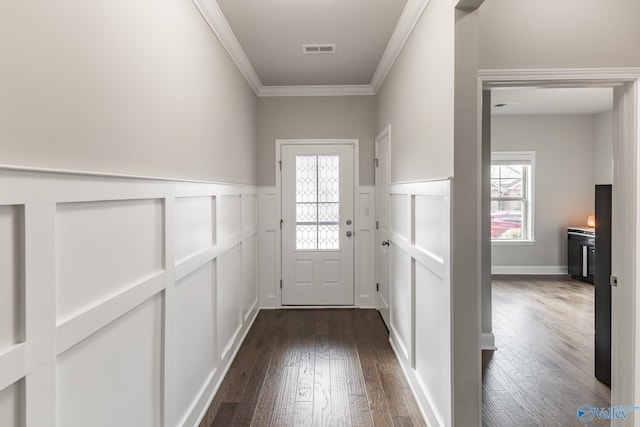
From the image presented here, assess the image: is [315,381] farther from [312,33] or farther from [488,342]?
[312,33]

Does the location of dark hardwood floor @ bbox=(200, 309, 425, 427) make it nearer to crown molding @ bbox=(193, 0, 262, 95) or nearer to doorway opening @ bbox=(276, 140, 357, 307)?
doorway opening @ bbox=(276, 140, 357, 307)

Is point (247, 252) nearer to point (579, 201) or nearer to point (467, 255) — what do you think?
point (467, 255)

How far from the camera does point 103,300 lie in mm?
1255

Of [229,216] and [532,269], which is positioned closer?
[229,216]

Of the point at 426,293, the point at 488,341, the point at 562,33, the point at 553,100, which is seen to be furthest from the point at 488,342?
the point at 553,100

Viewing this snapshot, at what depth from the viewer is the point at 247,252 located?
12.4 feet

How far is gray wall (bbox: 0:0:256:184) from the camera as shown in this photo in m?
0.92

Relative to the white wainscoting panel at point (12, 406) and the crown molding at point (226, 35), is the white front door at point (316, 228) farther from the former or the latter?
the white wainscoting panel at point (12, 406)

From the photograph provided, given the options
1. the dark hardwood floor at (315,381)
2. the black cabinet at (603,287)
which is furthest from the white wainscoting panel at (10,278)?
the black cabinet at (603,287)

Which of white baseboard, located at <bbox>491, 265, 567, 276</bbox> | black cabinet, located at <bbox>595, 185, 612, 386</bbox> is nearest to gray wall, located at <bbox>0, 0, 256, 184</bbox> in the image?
black cabinet, located at <bbox>595, 185, 612, 386</bbox>

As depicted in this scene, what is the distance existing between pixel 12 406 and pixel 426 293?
2008 millimetres

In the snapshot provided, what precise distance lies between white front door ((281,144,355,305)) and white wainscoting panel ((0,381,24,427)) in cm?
362

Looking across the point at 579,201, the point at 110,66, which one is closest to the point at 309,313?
the point at 110,66

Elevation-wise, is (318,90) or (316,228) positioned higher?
(318,90)
